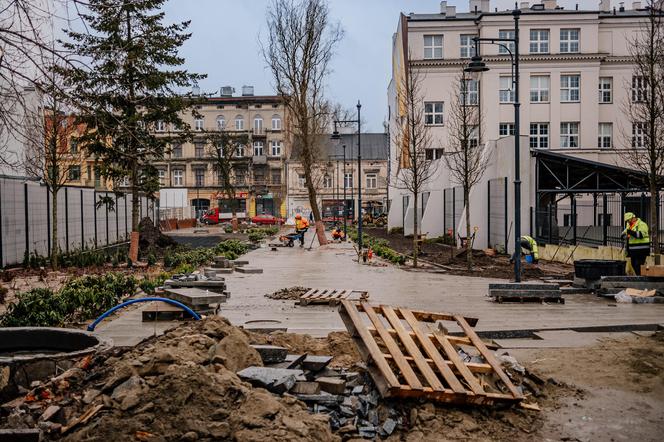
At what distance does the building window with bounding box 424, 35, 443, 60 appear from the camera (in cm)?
4659

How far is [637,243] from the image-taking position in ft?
53.5

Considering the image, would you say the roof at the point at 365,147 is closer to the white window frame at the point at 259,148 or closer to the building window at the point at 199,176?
the white window frame at the point at 259,148

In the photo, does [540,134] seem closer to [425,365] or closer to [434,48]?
[434,48]

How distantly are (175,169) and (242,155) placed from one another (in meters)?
Answer: 9.34

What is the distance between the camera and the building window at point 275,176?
8644 centimetres

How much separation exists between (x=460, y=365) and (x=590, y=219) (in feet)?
127

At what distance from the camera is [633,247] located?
1636 cm

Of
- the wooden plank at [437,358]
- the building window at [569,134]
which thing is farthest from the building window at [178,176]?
the wooden plank at [437,358]

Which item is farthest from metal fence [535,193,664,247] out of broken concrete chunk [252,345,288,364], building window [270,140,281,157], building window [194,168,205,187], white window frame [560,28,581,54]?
building window [194,168,205,187]

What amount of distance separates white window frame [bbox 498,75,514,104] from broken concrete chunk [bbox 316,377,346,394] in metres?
42.3

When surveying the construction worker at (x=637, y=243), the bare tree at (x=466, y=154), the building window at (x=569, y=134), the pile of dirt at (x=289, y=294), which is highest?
the building window at (x=569, y=134)

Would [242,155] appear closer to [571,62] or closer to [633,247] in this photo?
[571,62]

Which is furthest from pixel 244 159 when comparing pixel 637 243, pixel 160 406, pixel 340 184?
pixel 160 406

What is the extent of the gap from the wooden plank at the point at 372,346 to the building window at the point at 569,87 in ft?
139
